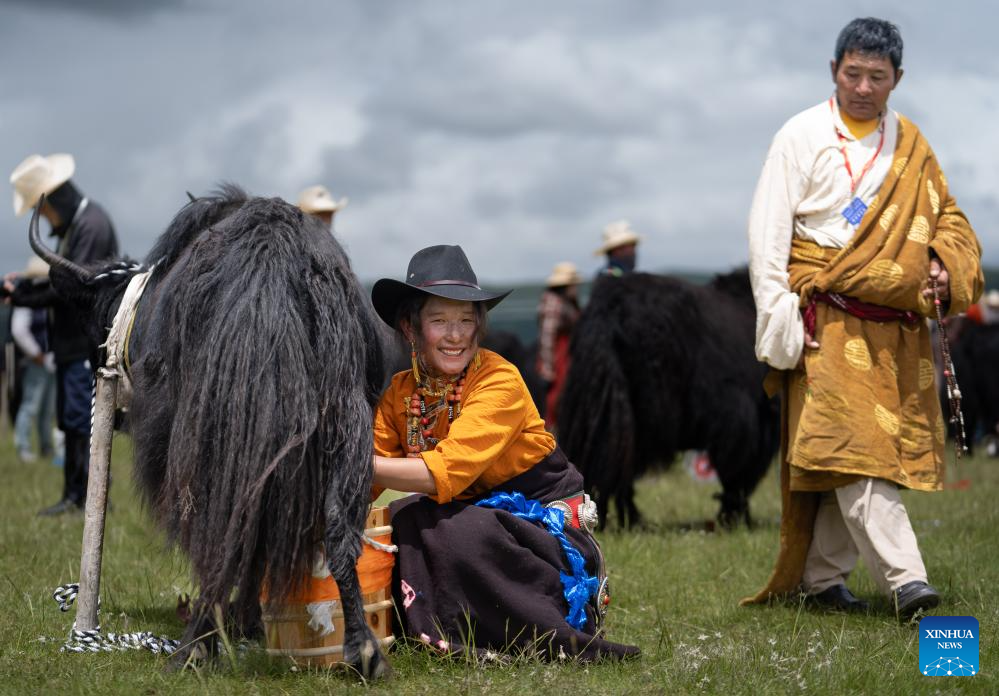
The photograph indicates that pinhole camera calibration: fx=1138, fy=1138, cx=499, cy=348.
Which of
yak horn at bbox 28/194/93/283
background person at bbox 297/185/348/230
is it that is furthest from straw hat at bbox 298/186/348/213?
yak horn at bbox 28/194/93/283

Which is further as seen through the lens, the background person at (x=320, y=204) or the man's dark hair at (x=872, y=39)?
the background person at (x=320, y=204)

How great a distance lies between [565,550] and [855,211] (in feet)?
5.64

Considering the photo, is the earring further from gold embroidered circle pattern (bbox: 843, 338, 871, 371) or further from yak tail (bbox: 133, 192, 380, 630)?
gold embroidered circle pattern (bbox: 843, 338, 871, 371)

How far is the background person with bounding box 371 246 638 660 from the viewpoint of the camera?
124 inches

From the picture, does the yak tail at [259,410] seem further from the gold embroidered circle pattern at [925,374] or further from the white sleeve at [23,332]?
the white sleeve at [23,332]

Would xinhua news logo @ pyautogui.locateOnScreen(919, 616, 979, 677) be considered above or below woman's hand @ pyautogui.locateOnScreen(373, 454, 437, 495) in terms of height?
below

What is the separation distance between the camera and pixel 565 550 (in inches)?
130

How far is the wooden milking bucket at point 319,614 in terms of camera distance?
2.93 metres

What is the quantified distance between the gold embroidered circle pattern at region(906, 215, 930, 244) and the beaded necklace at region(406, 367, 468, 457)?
1.78 m

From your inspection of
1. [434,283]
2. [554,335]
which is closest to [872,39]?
[434,283]

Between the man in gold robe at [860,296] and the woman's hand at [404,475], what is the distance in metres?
1.52

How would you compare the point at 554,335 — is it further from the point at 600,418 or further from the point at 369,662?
the point at 369,662

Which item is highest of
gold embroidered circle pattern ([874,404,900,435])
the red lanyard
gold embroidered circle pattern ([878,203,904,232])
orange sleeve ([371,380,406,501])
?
the red lanyard

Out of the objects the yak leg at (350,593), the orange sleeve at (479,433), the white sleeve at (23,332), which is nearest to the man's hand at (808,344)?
the orange sleeve at (479,433)
